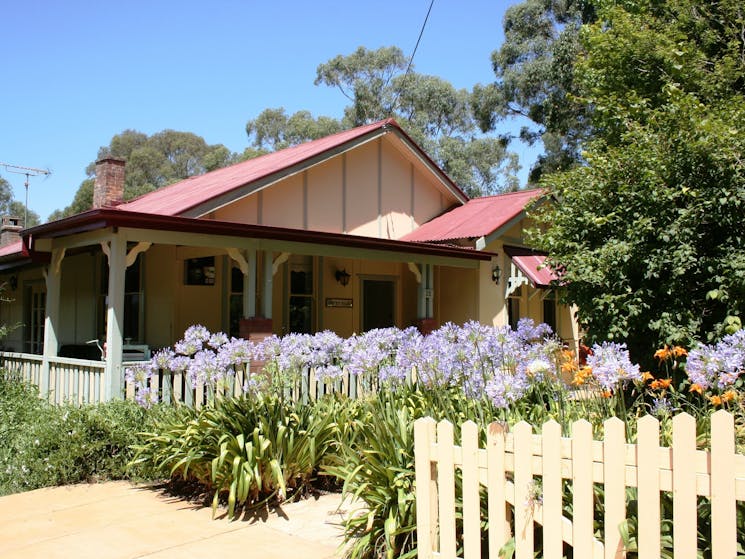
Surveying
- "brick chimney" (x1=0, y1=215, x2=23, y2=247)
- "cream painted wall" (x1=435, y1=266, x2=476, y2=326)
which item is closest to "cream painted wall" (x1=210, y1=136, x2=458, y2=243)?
"cream painted wall" (x1=435, y1=266, x2=476, y2=326)

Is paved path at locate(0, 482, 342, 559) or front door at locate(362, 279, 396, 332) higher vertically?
front door at locate(362, 279, 396, 332)

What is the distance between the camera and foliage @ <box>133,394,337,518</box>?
565 centimetres

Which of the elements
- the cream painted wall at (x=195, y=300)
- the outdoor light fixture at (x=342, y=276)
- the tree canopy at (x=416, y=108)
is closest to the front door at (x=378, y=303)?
the outdoor light fixture at (x=342, y=276)

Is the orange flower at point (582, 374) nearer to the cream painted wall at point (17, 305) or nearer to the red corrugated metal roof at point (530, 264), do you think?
the red corrugated metal roof at point (530, 264)

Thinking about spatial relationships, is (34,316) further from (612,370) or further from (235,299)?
(612,370)

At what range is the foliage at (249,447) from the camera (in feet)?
18.5

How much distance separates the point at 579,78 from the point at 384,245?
4556 millimetres

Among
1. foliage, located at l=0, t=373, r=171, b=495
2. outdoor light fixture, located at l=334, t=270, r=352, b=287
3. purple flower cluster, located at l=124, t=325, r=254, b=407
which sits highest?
outdoor light fixture, located at l=334, t=270, r=352, b=287

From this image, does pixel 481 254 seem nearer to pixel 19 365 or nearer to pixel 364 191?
pixel 364 191

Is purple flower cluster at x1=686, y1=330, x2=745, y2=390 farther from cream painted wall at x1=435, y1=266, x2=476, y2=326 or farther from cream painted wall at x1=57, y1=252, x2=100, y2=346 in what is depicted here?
cream painted wall at x1=57, y1=252, x2=100, y2=346

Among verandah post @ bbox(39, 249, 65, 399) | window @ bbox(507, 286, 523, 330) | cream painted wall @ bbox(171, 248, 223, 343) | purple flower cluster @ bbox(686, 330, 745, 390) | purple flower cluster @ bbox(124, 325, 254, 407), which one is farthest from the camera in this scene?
window @ bbox(507, 286, 523, 330)

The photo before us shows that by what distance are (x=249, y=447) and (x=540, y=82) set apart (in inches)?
990

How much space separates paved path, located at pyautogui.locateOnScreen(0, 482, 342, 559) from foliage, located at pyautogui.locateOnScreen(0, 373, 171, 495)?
1.58ft

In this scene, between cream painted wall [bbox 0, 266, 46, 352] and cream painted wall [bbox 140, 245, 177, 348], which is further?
cream painted wall [bbox 0, 266, 46, 352]
